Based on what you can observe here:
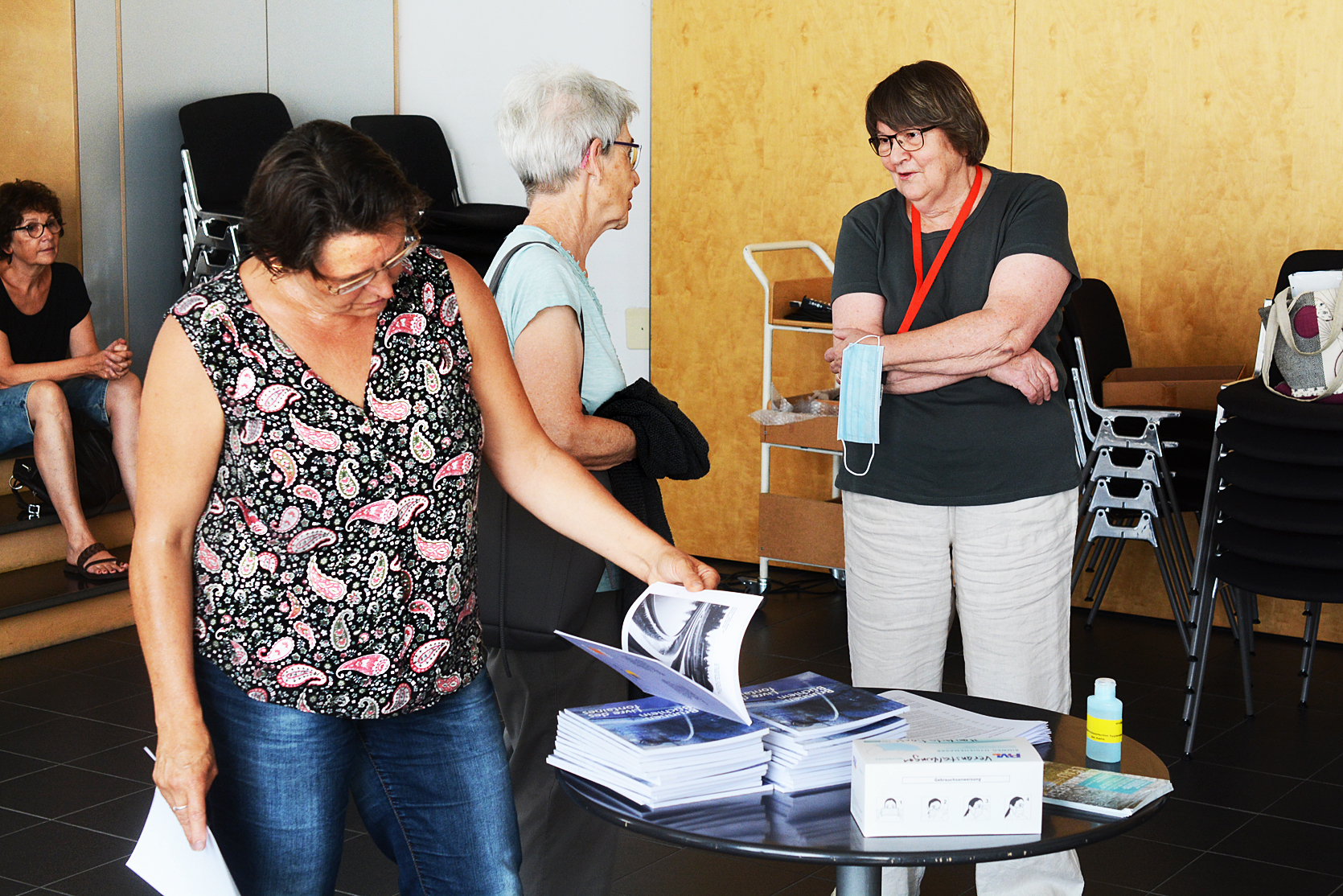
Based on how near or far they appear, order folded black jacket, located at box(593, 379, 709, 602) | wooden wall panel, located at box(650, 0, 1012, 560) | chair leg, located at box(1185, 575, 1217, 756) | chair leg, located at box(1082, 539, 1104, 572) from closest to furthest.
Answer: folded black jacket, located at box(593, 379, 709, 602)
chair leg, located at box(1185, 575, 1217, 756)
chair leg, located at box(1082, 539, 1104, 572)
wooden wall panel, located at box(650, 0, 1012, 560)

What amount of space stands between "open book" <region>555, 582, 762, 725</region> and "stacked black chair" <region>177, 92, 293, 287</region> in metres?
4.51

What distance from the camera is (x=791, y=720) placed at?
5.09 feet

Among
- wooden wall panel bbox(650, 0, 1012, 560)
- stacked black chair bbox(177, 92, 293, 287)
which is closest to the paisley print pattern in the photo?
wooden wall panel bbox(650, 0, 1012, 560)

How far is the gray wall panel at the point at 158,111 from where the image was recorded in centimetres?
579

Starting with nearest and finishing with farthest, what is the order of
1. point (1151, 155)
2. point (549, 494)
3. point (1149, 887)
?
point (549, 494)
point (1149, 887)
point (1151, 155)

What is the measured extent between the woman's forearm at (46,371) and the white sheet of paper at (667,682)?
4.00m

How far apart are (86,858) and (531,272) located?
1.82 m

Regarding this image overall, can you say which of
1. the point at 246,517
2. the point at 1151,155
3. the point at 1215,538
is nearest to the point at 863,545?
the point at 246,517

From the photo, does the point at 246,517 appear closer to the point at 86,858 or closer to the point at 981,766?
the point at 981,766

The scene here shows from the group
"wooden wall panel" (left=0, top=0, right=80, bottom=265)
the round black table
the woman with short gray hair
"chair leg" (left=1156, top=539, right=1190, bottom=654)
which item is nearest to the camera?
the round black table

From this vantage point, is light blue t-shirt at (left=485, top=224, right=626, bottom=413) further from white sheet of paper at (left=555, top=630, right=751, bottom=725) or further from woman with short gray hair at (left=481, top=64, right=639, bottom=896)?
white sheet of paper at (left=555, top=630, right=751, bottom=725)

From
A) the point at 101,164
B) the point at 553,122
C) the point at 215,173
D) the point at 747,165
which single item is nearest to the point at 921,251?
the point at 553,122

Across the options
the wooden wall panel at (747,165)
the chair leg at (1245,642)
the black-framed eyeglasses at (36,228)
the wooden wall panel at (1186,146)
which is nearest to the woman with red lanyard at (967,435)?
the chair leg at (1245,642)

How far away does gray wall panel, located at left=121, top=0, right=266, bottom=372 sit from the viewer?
5793mm
